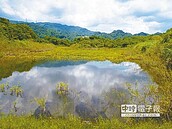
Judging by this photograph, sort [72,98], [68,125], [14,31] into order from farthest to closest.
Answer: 1. [14,31]
2. [72,98]
3. [68,125]

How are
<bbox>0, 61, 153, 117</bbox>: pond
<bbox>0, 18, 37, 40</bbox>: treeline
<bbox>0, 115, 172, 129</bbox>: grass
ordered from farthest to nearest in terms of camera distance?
1. <bbox>0, 18, 37, 40</bbox>: treeline
2. <bbox>0, 61, 153, 117</bbox>: pond
3. <bbox>0, 115, 172, 129</bbox>: grass

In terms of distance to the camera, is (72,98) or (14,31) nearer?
(72,98)

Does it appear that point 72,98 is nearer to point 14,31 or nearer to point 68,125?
point 68,125

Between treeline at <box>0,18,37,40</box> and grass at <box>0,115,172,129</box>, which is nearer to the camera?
grass at <box>0,115,172,129</box>

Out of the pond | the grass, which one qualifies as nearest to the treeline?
the pond

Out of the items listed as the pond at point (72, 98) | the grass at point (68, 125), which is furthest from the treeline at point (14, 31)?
the grass at point (68, 125)

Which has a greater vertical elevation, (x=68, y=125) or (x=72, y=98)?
(x=68, y=125)

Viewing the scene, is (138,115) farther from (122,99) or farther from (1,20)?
(1,20)

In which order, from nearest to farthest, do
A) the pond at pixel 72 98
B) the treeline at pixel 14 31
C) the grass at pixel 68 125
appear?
the grass at pixel 68 125 < the pond at pixel 72 98 < the treeline at pixel 14 31

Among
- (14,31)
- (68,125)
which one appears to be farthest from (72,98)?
(14,31)

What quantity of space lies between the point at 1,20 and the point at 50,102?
201 feet

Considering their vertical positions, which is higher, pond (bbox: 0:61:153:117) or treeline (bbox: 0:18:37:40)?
treeline (bbox: 0:18:37:40)

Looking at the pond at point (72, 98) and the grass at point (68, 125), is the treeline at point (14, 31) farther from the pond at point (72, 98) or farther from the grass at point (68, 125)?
the grass at point (68, 125)

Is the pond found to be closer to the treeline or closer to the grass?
the grass
